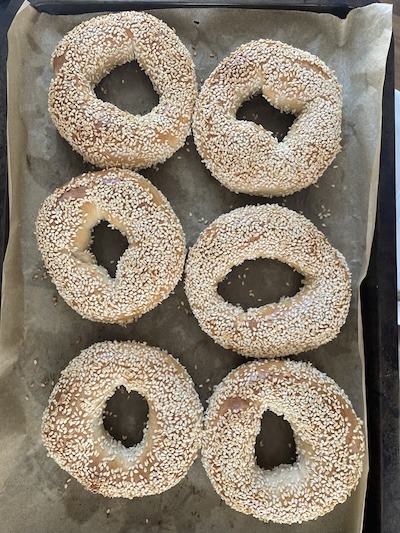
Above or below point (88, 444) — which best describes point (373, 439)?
below

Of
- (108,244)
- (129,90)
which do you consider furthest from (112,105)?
(108,244)

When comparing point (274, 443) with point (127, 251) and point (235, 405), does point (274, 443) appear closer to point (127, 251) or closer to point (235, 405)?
point (235, 405)

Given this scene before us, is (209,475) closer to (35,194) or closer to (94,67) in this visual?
→ (35,194)

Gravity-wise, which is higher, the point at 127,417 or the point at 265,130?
the point at 265,130

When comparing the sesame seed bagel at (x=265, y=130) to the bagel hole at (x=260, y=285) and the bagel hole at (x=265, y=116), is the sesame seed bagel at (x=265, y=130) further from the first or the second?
the bagel hole at (x=260, y=285)

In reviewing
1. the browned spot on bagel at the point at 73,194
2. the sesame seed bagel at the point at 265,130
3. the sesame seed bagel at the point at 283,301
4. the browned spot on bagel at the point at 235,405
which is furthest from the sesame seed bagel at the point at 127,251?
→ the browned spot on bagel at the point at 235,405

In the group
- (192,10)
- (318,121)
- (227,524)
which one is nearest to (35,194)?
(192,10)
